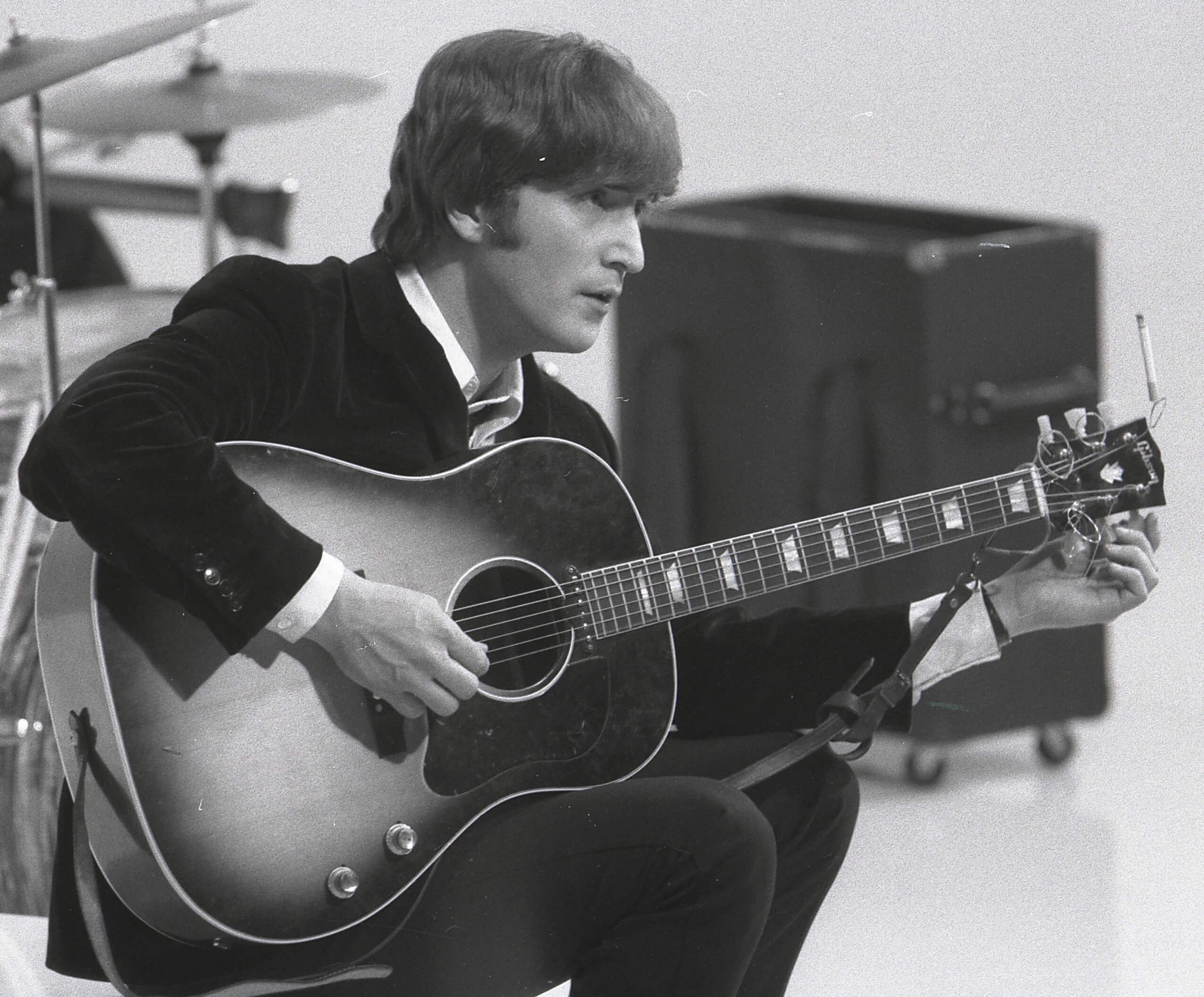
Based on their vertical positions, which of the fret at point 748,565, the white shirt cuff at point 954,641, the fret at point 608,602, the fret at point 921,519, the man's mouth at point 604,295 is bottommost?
the white shirt cuff at point 954,641

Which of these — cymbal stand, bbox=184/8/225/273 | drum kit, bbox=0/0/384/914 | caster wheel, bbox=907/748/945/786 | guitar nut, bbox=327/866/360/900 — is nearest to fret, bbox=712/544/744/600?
guitar nut, bbox=327/866/360/900

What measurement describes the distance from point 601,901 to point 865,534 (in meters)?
0.32

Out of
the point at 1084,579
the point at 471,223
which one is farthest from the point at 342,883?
the point at 1084,579

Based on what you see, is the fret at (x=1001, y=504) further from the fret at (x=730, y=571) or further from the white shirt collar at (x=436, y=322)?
the white shirt collar at (x=436, y=322)

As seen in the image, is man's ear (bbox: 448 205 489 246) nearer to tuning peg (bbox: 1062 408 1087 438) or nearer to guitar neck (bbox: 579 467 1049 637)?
guitar neck (bbox: 579 467 1049 637)

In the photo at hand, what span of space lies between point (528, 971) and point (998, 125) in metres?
0.84

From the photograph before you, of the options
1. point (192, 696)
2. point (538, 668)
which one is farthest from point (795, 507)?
point (192, 696)

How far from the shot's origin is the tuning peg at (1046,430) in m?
1.25

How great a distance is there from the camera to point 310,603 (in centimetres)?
112

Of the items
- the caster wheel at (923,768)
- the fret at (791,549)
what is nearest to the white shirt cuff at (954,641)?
the fret at (791,549)

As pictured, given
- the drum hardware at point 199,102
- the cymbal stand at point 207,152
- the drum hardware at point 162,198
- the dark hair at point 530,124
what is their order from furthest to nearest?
the drum hardware at point 162,198, the cymbal stand at point 207,152, the drum hardware at point 199,102, the dark hair at point 530,124

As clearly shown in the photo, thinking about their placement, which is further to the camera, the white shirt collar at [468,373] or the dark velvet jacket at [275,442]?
the white shirt collar at [468,373]

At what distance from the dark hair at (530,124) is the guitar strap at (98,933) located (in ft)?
1.42

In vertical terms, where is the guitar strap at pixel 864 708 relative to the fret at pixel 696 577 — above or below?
below
